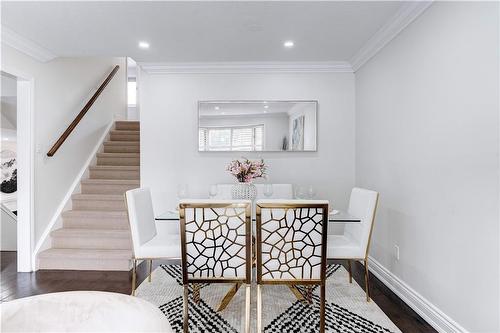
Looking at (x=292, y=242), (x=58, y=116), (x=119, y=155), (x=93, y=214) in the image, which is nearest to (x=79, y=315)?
(x=292, y=242)

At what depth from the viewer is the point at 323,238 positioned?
1.89 m

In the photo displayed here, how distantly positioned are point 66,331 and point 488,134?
217cm

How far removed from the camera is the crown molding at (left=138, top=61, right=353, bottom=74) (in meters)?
3.63

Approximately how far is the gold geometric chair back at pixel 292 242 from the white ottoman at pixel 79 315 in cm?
97

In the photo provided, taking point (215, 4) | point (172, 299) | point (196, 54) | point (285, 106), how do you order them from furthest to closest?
1. point (285, 106)
2. point (196, 54)
3. point (172, 299)
4. point (215, 4)

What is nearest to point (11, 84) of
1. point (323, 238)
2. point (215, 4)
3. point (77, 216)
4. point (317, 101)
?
point (77, 216)

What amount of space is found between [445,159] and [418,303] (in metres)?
1.15

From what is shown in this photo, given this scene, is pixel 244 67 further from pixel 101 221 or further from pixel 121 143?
pixel 121 143

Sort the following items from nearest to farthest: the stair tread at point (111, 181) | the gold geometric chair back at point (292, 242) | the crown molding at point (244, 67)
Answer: the gold geometric chair back at point (292, 242) < the crown molding at point (244, 67) < the stair tread at point (111, 181)

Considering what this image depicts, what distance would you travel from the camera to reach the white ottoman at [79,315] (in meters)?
0.94

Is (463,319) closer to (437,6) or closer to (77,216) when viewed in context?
(437,6)

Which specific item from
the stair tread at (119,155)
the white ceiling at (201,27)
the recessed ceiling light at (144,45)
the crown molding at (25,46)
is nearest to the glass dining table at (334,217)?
the white ceiling at (201,27)

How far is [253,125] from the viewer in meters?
3.75

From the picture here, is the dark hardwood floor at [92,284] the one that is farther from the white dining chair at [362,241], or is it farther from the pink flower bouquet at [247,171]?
the pink flower bouquet at [247,171]
